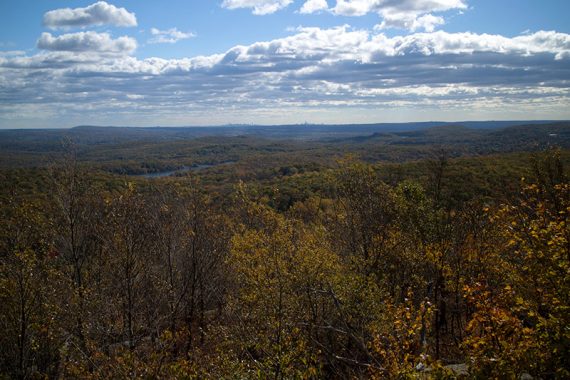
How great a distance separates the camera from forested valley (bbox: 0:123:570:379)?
1076 cm

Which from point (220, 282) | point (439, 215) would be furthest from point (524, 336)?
point (220, 282)

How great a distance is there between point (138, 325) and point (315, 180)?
9073 cm

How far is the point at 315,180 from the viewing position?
355ft

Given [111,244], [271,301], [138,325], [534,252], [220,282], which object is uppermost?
[534,252]

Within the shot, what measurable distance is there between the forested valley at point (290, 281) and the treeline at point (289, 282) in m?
0.09

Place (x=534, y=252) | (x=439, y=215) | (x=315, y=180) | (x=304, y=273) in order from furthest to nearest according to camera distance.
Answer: (x=315, y=180), (x=439, y=215), (x=304, y=273), (x=534, y=252)

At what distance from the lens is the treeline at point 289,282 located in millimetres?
10695

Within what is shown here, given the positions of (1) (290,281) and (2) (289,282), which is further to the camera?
(1) (290,281)

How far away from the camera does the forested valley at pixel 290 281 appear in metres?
10.8

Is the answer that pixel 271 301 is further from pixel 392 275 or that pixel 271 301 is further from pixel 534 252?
pixel 392 275

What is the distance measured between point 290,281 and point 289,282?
15cm

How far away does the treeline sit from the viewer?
10695 millimetres

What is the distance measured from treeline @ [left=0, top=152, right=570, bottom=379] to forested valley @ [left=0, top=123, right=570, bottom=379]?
0.09 m

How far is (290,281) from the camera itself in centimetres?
1656
